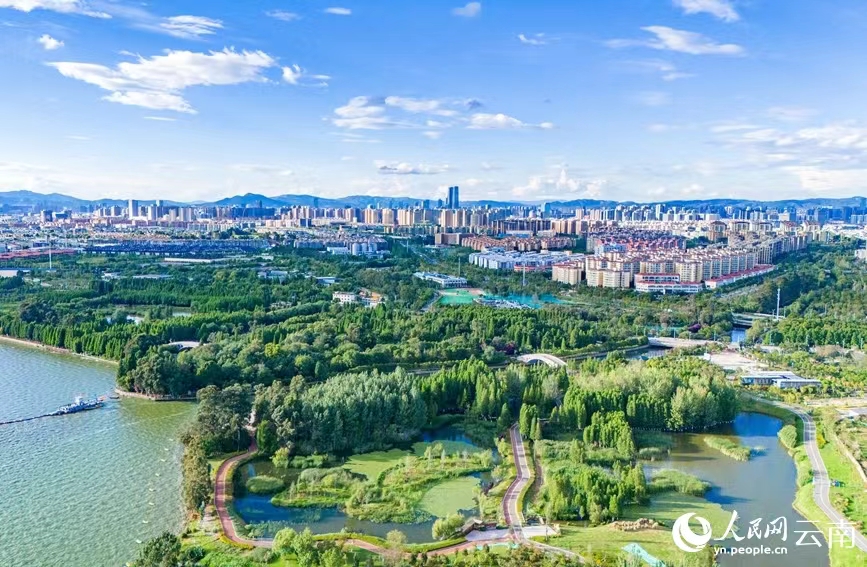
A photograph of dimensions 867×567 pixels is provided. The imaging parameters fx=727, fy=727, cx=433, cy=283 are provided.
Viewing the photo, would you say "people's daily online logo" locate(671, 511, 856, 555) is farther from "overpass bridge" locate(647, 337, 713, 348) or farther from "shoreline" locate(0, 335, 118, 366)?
"shoreline" locate(0, 335, 118, 366)

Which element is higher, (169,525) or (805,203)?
(805,203)

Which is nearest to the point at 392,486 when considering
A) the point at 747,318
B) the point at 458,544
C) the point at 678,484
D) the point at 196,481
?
the point at 458,544

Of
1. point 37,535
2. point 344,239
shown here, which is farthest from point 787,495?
point 344,239

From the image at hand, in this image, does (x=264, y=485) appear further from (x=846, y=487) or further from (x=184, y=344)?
(x=184, y=344)

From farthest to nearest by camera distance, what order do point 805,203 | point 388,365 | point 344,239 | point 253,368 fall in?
point 805,203, point 344,239, point 388,365, point 253,368

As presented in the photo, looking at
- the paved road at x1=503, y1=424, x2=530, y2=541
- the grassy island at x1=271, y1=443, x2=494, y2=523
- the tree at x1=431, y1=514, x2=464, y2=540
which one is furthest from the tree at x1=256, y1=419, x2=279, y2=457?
the paved road at x1=503, y1=424, x2=530, y2=541

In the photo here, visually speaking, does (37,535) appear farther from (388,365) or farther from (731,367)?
(731,367)
